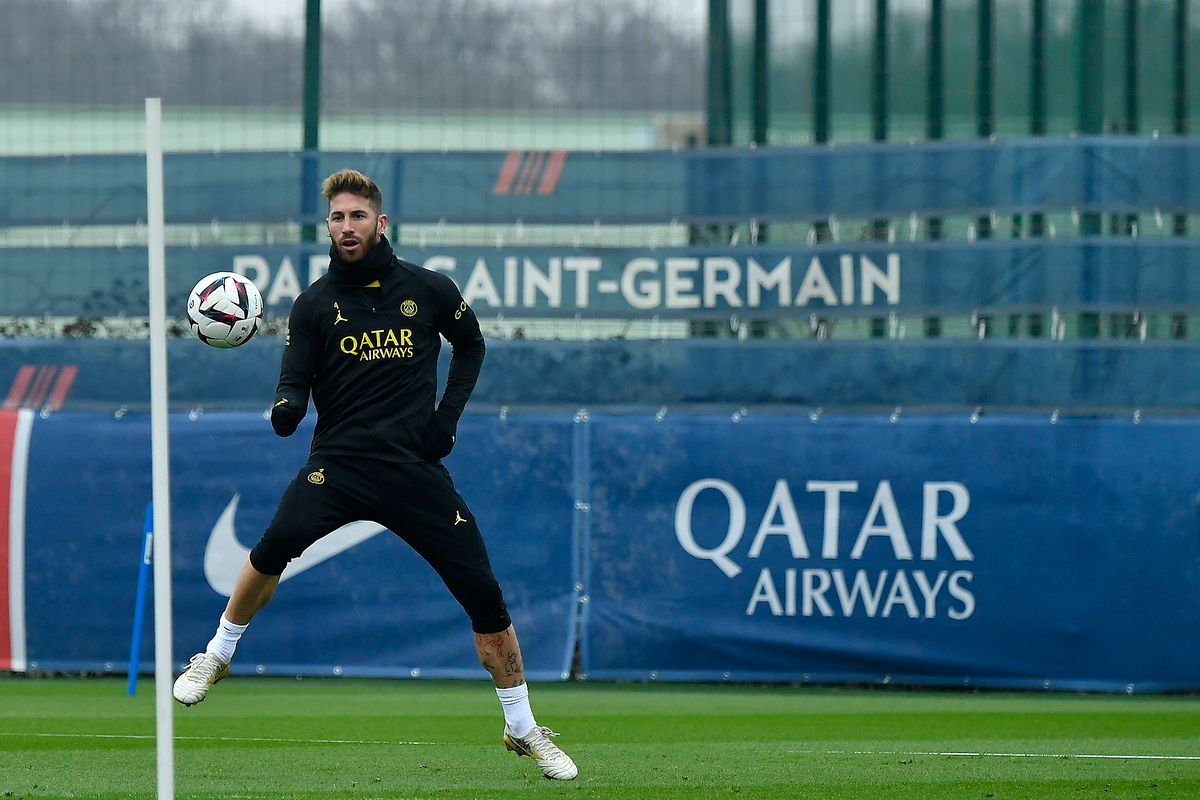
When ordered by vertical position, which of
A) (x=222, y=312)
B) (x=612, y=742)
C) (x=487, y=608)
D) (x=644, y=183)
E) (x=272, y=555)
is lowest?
(x=612, y=742)

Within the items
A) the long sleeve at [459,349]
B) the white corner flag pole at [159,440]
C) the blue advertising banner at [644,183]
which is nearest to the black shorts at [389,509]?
the long sleeve at [459,349]

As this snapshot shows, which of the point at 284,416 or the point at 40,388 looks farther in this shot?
the point at 40,388

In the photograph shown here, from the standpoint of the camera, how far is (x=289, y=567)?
11258mm

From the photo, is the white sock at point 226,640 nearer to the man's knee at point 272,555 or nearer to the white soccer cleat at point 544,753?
the man's knee at point 272,555

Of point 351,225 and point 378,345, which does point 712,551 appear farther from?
point 351,225

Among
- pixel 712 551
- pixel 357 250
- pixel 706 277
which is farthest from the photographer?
pixel 706 277

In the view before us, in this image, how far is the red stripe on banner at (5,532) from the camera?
11312 millimetres

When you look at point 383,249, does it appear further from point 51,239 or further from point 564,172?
point 51,239

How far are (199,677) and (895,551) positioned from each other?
556 centimetres

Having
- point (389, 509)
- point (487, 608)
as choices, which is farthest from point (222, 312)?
point (487, 608)

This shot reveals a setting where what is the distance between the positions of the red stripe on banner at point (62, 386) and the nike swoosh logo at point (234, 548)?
1.68m

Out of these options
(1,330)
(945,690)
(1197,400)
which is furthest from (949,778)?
(1,330)

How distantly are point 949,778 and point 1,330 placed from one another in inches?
326

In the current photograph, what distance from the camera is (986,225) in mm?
11727
